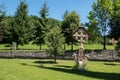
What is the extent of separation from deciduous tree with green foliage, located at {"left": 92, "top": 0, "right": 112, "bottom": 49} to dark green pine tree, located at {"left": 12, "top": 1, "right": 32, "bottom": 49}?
12.8m

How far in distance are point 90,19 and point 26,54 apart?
13.4 m

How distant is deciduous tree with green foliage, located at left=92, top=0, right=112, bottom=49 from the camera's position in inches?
2138

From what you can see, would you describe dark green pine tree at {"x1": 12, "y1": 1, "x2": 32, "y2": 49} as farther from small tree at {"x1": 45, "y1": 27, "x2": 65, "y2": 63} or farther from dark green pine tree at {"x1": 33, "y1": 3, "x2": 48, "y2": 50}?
small tree at {"x1": 45, "y1": 27, "x2": 65, "y2": 63}

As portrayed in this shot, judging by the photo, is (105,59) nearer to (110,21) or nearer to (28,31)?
(110,21)

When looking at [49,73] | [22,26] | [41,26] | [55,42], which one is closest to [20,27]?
[22,26]

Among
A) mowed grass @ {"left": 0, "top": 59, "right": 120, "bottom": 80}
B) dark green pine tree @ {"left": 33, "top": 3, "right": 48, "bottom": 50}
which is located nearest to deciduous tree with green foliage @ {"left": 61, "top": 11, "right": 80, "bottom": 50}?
dark green pine tree @ {"left": 33, "top": 3, "right": 48, "bottom": 50}

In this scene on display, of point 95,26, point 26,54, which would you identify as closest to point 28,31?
point 26,54

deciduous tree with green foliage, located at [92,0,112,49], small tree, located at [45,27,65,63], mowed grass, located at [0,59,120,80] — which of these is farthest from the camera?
deciduous tree with green foliage, located at [92,0,112,49]

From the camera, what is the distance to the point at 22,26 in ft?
191

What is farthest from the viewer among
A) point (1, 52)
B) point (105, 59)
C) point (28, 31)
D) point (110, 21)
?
point (28, 31)

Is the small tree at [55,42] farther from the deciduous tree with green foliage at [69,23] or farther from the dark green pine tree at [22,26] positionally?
the dark green pine tree at [22,26]

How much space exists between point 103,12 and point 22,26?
49.6 ft

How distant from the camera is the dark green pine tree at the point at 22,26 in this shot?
57969mm

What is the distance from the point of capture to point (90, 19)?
55.6 meters
